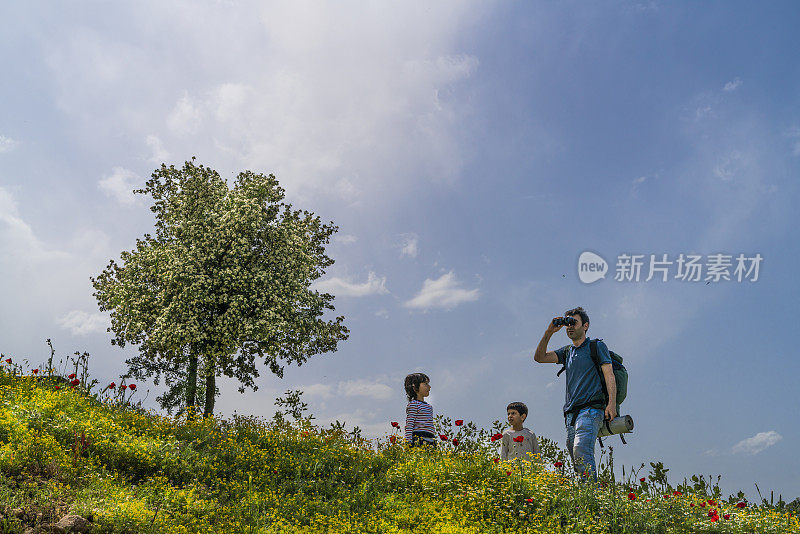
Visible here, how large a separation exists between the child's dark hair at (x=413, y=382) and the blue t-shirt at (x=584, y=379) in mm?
2914

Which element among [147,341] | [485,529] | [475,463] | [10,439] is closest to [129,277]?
[147,341]

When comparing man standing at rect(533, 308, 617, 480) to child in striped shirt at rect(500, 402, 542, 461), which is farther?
child in striped shirt at rect(500, 402, 542, 461)

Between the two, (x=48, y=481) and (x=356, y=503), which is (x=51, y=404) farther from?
(x=356, y=503)

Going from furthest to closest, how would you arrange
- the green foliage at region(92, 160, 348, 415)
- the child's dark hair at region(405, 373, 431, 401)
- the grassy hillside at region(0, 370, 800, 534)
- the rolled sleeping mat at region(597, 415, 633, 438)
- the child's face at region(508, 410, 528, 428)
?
the green foliage at region(92, 160, 348, 415) < the child's dark hair at region(405, 373, 431, 401) < the child's face at region(508, 410, 528, 428) < the rolled sleeping mat at region(597, 415, 633, 438) < the grassy hillside at region(0, 370, 800, 534)

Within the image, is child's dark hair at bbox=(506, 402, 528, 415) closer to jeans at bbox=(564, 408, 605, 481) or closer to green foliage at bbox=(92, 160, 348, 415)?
jeans at bbox=(564, 408, 605, 481)

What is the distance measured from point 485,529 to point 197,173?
17305 mm

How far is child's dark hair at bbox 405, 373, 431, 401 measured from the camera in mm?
11469

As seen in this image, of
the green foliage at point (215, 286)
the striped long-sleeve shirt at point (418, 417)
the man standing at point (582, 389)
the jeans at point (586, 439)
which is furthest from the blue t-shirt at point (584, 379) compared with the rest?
the green foliage at point (215, 286)

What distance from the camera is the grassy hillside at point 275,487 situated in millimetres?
7270

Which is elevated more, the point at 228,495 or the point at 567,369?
the point at 567,369

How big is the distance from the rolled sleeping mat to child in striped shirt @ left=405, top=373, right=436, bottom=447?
10.5 feet

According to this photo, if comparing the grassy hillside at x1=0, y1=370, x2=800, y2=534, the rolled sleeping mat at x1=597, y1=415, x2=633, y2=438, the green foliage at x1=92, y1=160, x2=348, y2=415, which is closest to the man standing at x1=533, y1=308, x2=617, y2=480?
the rolled sleeping mat at x1=597, y1=415, x2=633, y2=438

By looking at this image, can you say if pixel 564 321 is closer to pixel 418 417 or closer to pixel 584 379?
pixel 584 379

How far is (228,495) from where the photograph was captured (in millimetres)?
8297
